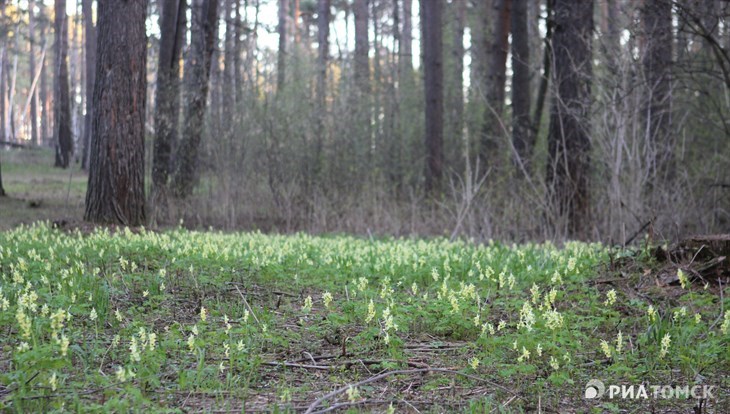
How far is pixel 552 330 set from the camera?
4.15 meters

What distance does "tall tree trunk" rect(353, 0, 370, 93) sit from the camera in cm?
1861

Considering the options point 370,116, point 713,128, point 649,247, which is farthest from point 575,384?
point 370,116

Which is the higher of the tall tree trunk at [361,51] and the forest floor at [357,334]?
the tall tree trunk at [361,51]

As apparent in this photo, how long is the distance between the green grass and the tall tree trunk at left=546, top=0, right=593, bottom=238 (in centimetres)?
544

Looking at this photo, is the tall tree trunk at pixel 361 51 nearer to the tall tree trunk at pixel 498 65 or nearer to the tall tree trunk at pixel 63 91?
the tall tree trunk at pixel 498 65

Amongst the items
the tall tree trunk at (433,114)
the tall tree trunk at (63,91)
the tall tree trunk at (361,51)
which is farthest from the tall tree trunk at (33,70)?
the tall tree trunk at (433,114)

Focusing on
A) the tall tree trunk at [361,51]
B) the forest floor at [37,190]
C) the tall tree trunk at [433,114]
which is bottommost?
the forest floor at [37,190]

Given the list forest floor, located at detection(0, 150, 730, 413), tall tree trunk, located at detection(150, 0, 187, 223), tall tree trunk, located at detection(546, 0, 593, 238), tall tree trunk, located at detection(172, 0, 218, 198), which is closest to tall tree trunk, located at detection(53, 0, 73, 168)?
tall tree trunk, located at detection(150, 0, 187, 223)

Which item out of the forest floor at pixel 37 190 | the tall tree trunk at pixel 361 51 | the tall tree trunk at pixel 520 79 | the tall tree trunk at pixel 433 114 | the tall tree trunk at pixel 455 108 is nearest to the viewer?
the forest floor at pixel 37 190

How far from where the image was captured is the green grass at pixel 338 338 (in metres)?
3.41

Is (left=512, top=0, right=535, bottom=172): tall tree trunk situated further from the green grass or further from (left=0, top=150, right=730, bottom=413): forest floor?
the green grass

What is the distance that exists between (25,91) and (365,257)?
81.0m

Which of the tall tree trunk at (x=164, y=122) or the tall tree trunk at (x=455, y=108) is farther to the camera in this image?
the tall tree trunk at (x=455, y=108)

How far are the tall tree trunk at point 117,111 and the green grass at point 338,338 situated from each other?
417cm
